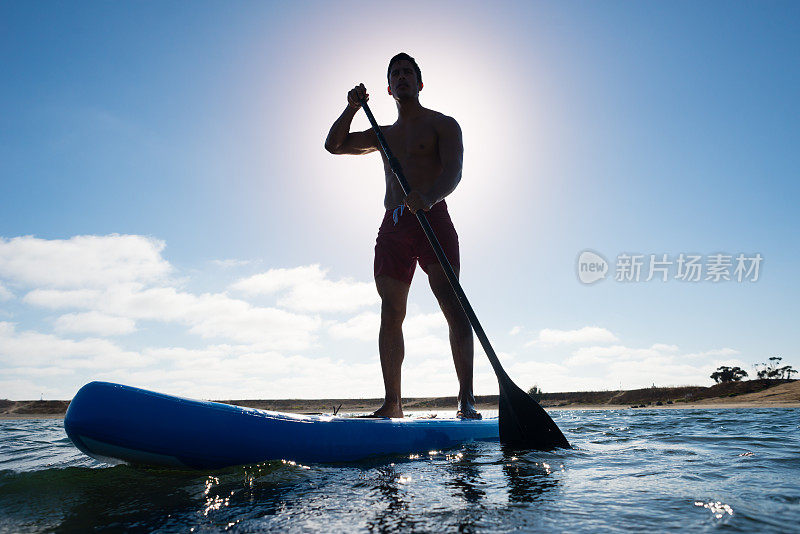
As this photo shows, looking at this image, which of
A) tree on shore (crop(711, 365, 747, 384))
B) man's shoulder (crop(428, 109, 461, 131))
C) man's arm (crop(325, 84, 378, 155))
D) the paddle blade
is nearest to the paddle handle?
the paddle blade

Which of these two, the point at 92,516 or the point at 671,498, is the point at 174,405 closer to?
the point at 92,516

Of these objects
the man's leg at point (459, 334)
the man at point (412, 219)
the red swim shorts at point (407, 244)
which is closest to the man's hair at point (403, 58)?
the man at point (412, 219)

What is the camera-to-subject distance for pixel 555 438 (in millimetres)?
3410

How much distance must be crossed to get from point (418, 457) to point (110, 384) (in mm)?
1938

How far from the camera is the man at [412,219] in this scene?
402 cm

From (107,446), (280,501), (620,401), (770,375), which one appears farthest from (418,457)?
(770,375)

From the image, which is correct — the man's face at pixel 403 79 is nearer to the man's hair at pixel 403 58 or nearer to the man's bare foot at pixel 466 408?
the man's hair at pixel 403 58

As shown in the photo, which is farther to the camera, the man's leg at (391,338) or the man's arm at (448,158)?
the man's arm at (448,158)

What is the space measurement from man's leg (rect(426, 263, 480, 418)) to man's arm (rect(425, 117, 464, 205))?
70cm

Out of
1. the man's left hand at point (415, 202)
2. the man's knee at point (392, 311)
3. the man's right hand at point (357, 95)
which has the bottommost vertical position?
the man's knee at point (392, 311)

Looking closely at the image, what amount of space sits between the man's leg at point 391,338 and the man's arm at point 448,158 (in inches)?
34.4

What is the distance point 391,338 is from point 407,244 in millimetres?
886

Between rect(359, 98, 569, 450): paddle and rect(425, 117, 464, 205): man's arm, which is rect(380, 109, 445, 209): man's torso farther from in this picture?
rect(359, 98, 569, 450): paddle

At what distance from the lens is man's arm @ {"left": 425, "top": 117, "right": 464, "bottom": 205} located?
4.05m
